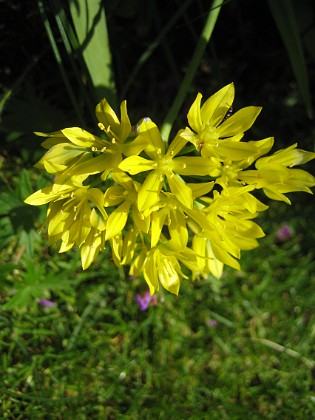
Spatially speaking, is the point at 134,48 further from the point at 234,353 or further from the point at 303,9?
the point at 234,353

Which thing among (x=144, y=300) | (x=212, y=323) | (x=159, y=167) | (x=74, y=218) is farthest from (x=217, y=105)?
(x=212, y=323)

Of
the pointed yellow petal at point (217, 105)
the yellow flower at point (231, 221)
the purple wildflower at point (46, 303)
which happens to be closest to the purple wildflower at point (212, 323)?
the purple wildflower at point (46, 303)

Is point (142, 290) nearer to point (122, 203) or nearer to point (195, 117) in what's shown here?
point (122, 203)

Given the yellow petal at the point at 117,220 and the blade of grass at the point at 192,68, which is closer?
the yellow petal at the point at 117,220

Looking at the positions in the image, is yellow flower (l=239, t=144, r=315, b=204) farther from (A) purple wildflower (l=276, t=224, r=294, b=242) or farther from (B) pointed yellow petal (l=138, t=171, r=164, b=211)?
(A) purple wildflower (l=276, t=224, r=294, b=242)

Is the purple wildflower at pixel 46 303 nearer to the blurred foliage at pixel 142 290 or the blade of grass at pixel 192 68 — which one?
the blurred foliage at pixel 142 290

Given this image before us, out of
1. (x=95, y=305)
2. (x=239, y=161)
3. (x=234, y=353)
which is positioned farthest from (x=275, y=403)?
(x=239, y=161)
